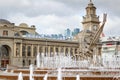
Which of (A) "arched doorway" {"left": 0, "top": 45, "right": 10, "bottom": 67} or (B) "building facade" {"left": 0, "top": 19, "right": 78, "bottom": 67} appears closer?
(A) "arched doorway" {"left": 0, "top": 45, "right": 10, "bottom": 67}

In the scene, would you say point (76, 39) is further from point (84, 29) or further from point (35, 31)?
point (35, 31)

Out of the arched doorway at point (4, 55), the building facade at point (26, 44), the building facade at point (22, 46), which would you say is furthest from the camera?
the building facade at point (26, 44)

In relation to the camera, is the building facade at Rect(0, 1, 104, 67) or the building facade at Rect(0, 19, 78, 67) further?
the building facade at Rect(0, 1, 104, 67)

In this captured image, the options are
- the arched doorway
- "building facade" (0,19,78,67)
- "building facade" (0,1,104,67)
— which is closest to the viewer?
the arched doorway

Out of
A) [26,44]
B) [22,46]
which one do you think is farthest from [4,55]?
[26,44]

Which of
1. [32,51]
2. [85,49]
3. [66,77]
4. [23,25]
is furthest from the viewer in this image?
[23,25]

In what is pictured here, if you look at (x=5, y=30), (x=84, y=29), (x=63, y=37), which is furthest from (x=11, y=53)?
(x=84, y=29)

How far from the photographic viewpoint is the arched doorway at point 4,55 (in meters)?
83.2

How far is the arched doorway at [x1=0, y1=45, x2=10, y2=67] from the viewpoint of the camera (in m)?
83.2

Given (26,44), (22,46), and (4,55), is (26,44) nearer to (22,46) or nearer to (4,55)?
(22,46)

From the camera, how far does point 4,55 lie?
277 ft

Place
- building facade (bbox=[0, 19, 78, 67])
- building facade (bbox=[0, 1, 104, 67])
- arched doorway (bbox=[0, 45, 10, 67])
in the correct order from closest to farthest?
arched doorway (bbox=[0, 45, 10, 67]) < building facade (bbox=[0, 19, 78, 67]) < building facade (bbox=[0, 1, 104, 67])

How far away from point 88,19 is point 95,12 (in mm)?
4342

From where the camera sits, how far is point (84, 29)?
354 ft
